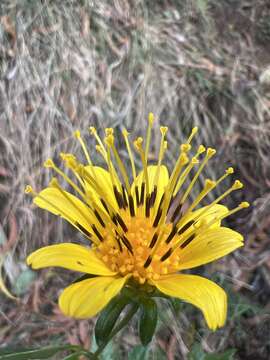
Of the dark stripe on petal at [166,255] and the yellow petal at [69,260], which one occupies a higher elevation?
the yellow petal at [69,260]

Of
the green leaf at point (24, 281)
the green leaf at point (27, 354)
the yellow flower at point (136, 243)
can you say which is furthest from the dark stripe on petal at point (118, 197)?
the green leaf at point (24, 281)

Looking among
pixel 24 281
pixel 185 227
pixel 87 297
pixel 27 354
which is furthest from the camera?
pixel 24 281

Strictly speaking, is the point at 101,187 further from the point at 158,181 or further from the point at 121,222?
the point at 158,181

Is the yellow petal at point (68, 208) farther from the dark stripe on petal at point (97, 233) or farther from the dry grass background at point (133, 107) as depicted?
the dry grass background at point (133, 107)

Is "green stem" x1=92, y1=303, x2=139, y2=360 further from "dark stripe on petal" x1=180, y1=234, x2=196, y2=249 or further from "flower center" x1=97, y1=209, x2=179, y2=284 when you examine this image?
"dark stripe on petal" x1=180, y1=234, x2=196, y2=249

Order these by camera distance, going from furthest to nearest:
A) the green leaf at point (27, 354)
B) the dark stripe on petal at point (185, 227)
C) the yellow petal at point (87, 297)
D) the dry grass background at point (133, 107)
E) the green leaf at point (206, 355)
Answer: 1. the dry grass background at point (133, 107)
2. the green leaf at point (206, 355)
3. the dark stripe on petal at point (185, 227)
4. the green leaf at point (27, 354)
5. the yellow petal at point (87, 297)

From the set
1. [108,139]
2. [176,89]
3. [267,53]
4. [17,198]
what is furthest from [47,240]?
[267,53]

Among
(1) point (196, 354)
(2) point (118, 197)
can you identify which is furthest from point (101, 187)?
(1) point (196, 354)
